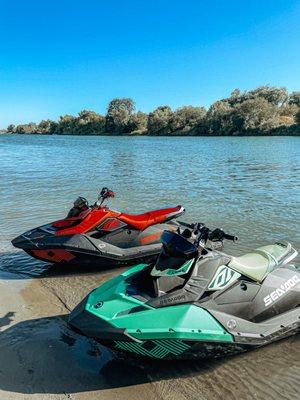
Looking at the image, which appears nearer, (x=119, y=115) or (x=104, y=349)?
(x=104, y=349)

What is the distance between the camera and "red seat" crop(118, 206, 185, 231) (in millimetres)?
6566

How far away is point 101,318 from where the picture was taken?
3557mm

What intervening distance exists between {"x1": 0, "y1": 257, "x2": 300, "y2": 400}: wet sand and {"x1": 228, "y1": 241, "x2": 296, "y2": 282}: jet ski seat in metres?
0.79

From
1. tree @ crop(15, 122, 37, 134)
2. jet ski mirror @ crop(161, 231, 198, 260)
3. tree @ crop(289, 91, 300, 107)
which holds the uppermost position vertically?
tree @ crop(289, 91, 300, 107)

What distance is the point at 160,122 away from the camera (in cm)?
8938

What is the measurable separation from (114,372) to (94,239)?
277 centimetres

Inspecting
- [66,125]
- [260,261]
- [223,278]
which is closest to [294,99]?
[66,125]

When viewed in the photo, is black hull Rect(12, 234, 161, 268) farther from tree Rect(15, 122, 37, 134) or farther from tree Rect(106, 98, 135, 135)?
tree Rect(15, 122, 37, 134)

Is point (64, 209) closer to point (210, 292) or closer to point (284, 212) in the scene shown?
point (284, 212)

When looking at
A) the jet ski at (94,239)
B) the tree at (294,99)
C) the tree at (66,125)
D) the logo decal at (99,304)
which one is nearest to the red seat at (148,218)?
the jet ski at (94,239)

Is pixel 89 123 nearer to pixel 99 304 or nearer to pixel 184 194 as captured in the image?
pixel 184 194

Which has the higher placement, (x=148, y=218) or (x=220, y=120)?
(x=148, y=218)

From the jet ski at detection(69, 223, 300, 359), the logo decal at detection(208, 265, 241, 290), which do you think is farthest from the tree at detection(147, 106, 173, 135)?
the logo decal at detection(208, 265, 241, 290)

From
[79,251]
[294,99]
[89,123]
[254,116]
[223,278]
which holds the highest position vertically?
[294,99]
